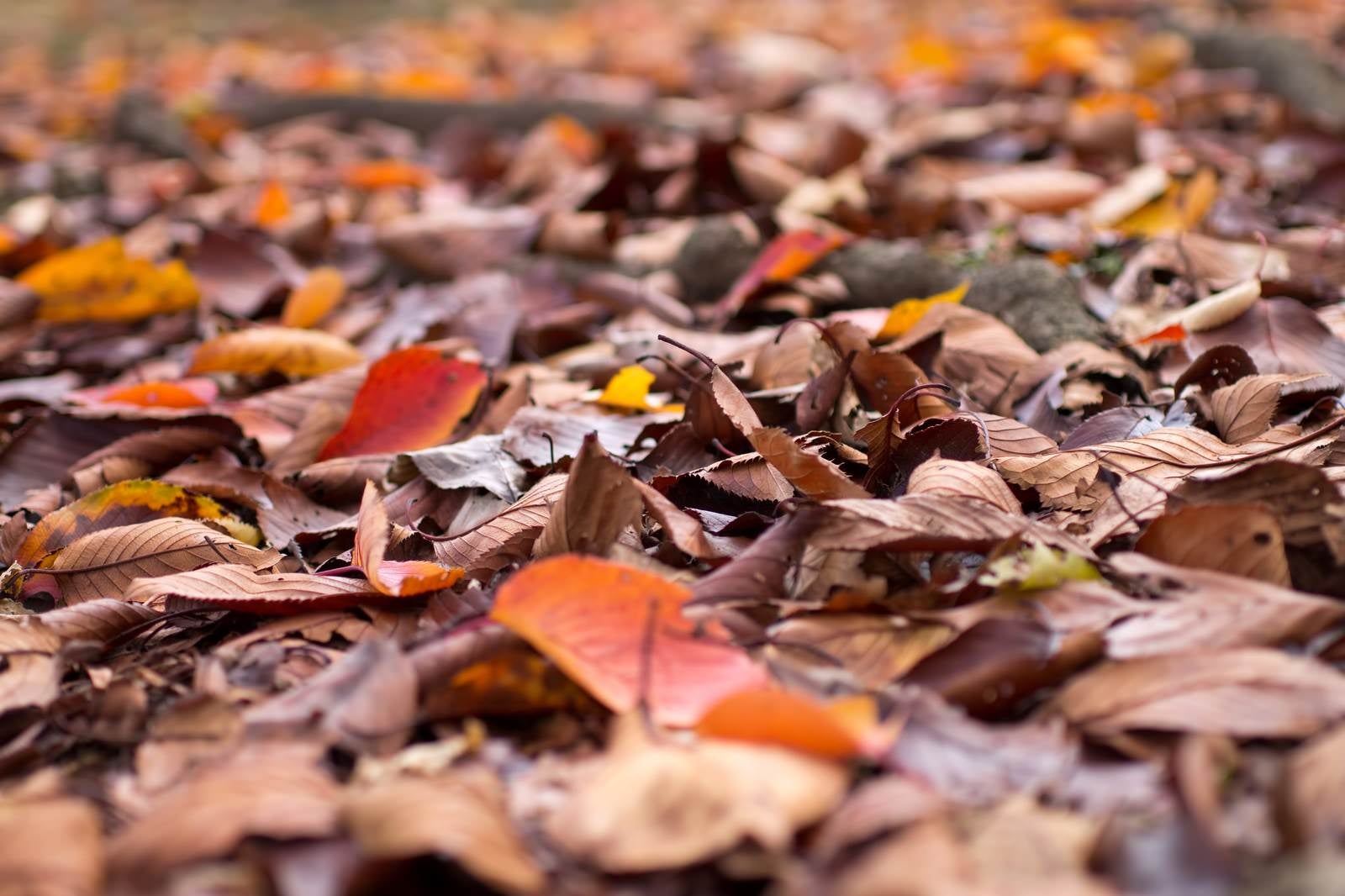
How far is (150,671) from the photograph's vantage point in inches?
42.7

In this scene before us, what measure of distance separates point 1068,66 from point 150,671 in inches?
129

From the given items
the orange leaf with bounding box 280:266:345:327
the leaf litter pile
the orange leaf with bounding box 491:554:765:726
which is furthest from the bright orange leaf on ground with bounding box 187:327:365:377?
the orange leaf with bounding box 491:554:765:726

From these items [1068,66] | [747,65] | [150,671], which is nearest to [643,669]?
[150,671]

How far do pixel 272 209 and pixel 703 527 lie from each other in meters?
2.07

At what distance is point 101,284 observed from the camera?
7.22ft

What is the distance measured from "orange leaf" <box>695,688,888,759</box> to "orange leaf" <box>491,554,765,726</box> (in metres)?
0.06

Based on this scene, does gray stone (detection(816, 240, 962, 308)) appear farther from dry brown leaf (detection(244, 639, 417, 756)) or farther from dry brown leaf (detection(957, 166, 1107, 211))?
dry brown leaf (detection(244, 639, 417, 756))

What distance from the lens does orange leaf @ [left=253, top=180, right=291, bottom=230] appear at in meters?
2.81

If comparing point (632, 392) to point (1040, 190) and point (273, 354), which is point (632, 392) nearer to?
point (273, 354)

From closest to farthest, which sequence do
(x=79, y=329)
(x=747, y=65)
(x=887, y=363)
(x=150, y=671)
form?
(x=150, y=671) → (x=887, y=363) → (x=79, y=329) → (x=747, y=65)

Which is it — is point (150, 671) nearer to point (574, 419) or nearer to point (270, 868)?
point (270, 868)

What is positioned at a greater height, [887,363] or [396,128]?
[887,363]

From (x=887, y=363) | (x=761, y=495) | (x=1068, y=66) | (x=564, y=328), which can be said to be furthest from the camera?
(x=1068, y=66)

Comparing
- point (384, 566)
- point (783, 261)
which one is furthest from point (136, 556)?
point (783, 261)
